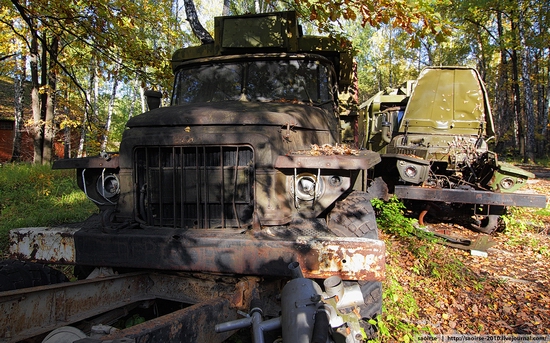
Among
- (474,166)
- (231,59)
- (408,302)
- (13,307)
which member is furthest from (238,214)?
(474,166)

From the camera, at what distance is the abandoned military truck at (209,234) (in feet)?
8.59

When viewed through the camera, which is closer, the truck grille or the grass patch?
the truck grille

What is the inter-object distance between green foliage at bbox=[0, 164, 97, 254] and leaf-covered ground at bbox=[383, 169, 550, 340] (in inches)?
217

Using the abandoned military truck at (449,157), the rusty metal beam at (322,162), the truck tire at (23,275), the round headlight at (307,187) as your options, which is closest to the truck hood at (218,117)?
the rusty metal beam at (322,162)

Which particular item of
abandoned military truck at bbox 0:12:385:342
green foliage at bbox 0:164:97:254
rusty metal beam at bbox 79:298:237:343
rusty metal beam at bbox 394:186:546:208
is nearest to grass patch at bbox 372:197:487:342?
rusty metal beam at bbox 394:186:546:208

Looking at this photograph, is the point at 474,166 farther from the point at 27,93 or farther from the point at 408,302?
the point at 27,93

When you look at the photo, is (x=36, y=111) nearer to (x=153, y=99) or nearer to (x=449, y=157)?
(x=153, y=99)

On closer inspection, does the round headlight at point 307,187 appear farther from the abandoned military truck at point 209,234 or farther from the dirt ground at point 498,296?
the dirt ground at point 498,296

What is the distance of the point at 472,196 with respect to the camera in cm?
596

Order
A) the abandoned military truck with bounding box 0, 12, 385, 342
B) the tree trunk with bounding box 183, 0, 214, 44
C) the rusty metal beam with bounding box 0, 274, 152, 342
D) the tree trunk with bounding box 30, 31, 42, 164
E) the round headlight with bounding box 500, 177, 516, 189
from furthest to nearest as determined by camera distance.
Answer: the tree trunk with bounding box 30, 31, 42, 164 → the tree trunk with bounding box 183, 0, 214, 44 → the round headlight with bounding box 500, 177, 516, 189 → the abandoned military truck with bounding box 0, 12, 385, 342 → the rusty metal beam with bounding box 0, 274, 152, 342

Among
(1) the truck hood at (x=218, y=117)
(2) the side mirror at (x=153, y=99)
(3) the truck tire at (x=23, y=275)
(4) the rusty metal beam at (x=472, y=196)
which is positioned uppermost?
(2) the side mirror at (x=153, y=99)

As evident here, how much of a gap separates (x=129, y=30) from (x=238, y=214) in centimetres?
518

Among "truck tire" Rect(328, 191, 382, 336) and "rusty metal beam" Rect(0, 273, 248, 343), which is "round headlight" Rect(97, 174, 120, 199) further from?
"truck tire" Rect(328, 191, 382, 336)

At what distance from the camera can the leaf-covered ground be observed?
3.67m
